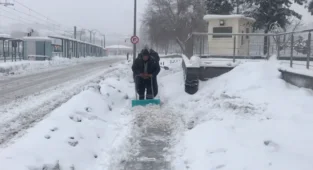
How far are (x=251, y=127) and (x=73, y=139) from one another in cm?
320

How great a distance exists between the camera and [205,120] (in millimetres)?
8641

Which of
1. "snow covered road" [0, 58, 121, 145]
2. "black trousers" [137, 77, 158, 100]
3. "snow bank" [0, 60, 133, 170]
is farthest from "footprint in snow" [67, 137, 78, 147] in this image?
"black trousers" [137, 77, 158, 100]

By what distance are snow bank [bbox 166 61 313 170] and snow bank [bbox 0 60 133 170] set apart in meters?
1.46

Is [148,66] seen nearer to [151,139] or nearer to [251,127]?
[151,139]

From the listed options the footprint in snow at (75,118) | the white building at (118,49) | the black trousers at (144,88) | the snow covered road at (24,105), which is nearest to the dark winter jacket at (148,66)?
the black trousers at (144,88)

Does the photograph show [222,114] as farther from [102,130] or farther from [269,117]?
[102,130]

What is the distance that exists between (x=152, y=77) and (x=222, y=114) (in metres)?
4.63

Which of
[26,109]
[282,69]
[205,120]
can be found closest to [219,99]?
[205,120]

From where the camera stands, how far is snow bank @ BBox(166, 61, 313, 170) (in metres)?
5.54

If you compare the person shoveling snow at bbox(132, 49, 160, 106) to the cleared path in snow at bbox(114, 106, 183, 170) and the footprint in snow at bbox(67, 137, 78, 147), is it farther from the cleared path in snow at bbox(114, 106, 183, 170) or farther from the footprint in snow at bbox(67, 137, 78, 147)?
the footprint in snow at bbox(67, 137, 78, 147)

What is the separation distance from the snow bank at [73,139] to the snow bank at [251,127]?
1457 millimetres

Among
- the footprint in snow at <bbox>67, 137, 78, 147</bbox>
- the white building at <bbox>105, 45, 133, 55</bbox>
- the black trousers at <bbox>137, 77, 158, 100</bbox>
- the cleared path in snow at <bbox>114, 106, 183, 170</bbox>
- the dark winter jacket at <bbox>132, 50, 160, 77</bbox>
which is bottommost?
the cleared path in snow at <bbox>114, 106, 183, 170</bbox>

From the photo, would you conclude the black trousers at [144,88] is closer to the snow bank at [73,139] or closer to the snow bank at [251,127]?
the snow bank at [73,139]

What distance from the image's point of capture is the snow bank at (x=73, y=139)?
5621mm
